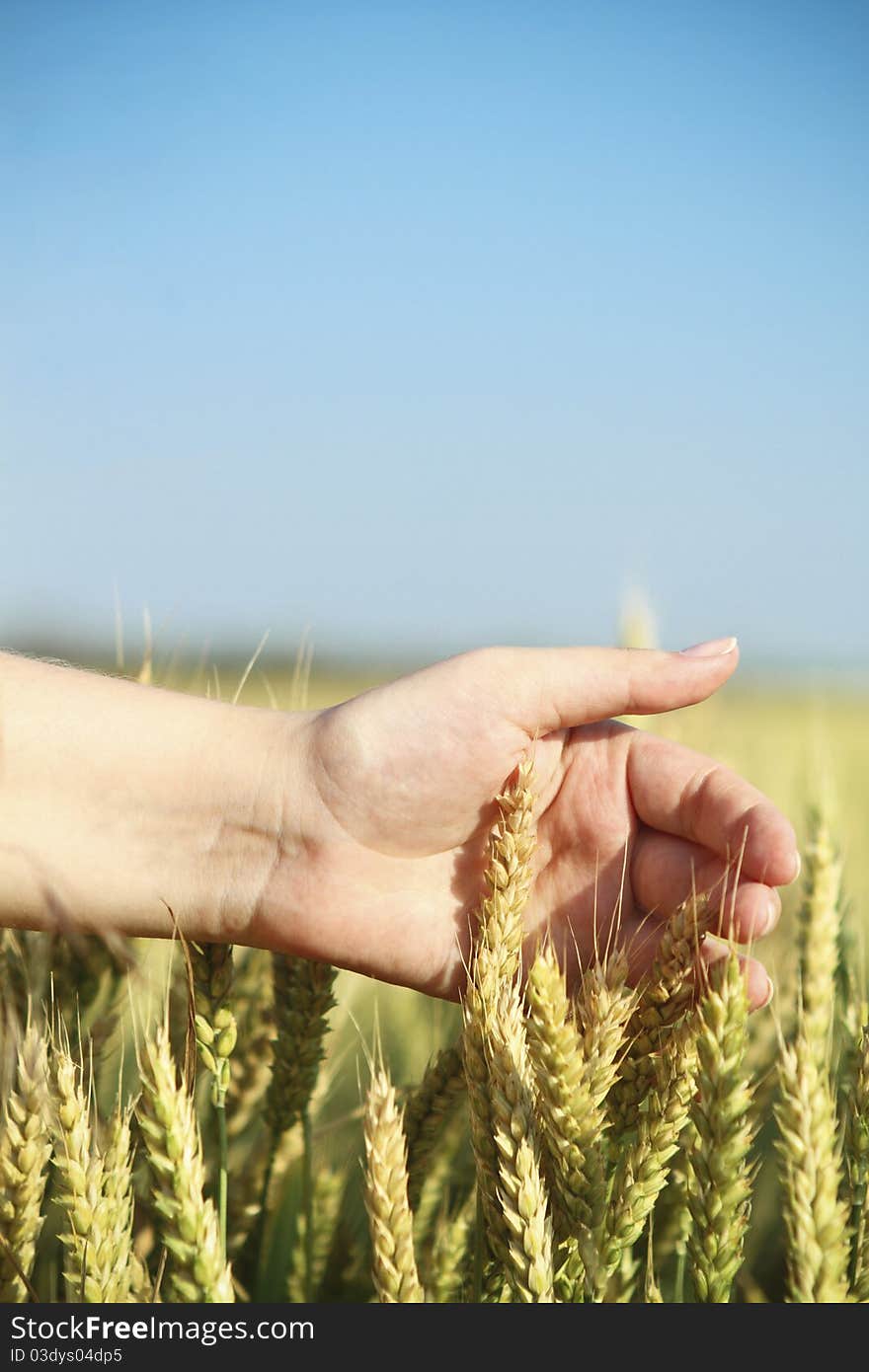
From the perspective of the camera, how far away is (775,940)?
1.89 metres

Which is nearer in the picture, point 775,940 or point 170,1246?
point 170,1246

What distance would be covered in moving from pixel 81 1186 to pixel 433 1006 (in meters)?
0.84

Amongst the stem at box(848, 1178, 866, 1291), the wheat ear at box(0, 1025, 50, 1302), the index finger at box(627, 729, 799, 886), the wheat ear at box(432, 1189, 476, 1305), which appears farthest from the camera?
the index finger at box(627, 729, 799, 886)

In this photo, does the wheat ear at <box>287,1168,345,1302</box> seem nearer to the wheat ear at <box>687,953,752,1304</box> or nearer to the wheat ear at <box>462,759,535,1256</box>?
the wheat ear at <box>462,759,535,1256</box>

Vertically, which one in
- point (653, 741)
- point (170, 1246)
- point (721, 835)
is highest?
point (653, 741)

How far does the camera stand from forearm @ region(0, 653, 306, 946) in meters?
1.69

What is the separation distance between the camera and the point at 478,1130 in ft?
3.60

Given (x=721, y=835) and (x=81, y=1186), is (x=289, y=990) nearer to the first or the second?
(x=81, y=1186)

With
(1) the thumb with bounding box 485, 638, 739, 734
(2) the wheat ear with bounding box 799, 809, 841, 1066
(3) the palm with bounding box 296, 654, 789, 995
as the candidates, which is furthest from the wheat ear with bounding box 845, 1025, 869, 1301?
(1) the thumb with bounding box 485, 638, 739, 734

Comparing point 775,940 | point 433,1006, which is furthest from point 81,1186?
point 775,940

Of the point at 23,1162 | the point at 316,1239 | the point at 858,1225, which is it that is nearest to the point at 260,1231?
the point at 316,1239

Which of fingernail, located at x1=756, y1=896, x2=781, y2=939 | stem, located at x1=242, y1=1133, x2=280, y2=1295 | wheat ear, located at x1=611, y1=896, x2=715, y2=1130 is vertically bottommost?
stem, located at x1=242, y1=1133, x2=280, y2=1295

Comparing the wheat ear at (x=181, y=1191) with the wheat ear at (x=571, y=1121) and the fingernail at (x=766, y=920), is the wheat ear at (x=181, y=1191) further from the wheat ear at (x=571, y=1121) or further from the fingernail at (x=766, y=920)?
the fingernail at (x=766, y=920)

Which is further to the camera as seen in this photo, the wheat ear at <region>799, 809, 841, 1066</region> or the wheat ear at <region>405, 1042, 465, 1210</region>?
the wheat ear at <region>799, 809, 841, 1066</region>
